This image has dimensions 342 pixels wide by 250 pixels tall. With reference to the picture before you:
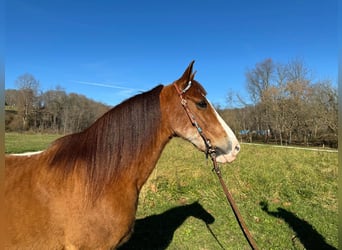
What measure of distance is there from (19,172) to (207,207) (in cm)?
534

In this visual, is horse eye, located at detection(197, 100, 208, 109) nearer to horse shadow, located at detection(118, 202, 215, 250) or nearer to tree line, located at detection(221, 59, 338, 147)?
horse shadow, located at detection(118, 202, 215, 250)

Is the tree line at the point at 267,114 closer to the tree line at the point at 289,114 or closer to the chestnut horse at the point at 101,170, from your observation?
the tree line at the point at 289,114

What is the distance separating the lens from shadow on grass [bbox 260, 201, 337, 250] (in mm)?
4840

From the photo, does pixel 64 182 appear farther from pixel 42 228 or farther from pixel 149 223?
pixel 149 223

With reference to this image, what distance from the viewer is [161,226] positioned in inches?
217

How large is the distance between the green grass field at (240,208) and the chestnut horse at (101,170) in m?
1.28

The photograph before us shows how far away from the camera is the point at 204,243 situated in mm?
4891

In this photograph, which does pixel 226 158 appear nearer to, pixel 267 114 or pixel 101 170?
pixel 101 170

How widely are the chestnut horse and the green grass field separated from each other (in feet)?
4.18

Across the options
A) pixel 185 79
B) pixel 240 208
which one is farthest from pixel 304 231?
pixel 185 79

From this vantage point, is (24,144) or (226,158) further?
(24,144)

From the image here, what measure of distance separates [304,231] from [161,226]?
311 cm

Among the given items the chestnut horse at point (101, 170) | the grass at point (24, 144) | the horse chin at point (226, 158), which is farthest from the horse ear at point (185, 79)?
the grass at point (24, 144)

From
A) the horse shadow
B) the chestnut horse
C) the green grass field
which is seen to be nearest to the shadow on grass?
the green grass field
